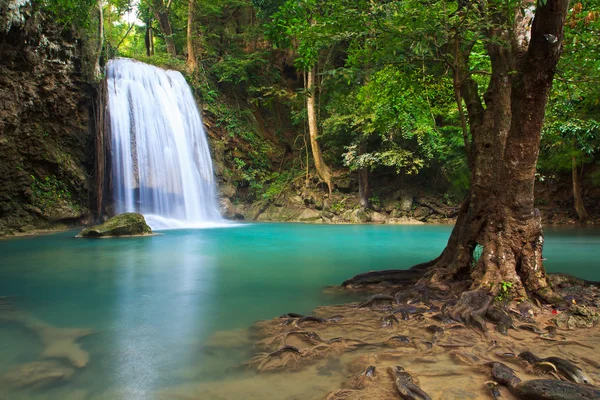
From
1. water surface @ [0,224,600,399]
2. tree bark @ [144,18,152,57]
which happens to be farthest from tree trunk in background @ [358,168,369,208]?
tree bark @ [144,18,152,57]

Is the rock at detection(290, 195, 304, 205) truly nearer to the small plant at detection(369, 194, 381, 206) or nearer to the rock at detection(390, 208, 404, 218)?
the small plant at detection(369, 194, 381, 206)

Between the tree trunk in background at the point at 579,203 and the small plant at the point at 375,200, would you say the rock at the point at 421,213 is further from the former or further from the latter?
the tree trunk in background at the point at 579,203

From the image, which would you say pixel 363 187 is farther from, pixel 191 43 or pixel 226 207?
pixel 191 43

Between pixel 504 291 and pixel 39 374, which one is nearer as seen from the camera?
pixel 39 374

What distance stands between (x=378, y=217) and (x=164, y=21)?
2023 cm

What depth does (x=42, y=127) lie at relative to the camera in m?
16.6

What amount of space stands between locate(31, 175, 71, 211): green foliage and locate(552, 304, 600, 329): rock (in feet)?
59.7

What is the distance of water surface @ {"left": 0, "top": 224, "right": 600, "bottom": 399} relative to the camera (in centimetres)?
314

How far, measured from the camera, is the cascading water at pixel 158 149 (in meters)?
19.3

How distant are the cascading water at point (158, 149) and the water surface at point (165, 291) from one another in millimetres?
7210

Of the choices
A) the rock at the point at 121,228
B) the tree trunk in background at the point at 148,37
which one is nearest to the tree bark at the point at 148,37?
the tree trunk in background at the point at 148,37

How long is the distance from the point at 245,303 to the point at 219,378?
89.0 inches

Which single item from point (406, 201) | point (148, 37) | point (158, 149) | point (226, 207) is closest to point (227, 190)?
point (226, 207)

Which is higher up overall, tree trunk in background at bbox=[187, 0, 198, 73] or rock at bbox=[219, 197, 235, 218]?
tree trunk in background at bbox=[187, 0, 198, 73]
